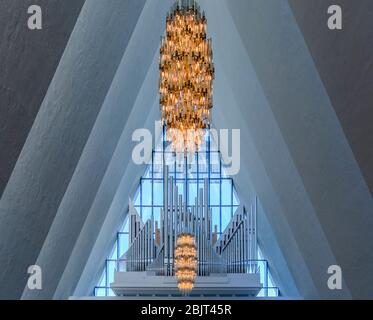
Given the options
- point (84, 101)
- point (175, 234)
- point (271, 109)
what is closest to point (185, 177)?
point (175, 234)

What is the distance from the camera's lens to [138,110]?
1723 cm

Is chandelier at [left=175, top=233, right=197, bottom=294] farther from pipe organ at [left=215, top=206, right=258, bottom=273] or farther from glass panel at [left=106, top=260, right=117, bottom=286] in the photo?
glass panel at [left=106, top=260, right=117, bottom=286]

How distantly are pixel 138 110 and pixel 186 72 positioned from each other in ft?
22.0

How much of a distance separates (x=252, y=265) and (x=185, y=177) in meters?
5.17

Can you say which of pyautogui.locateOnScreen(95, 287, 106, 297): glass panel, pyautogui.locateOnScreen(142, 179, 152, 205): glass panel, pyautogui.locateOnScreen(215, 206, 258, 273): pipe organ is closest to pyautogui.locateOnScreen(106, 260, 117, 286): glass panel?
pyautogui.locateOnScreen(95, 287, 106, 297): glass panel

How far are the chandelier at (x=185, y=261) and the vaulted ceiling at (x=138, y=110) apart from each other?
177cm

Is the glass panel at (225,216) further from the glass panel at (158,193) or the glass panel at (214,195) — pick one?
the glass panel at (158,193)

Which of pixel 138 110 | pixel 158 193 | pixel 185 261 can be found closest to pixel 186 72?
pixel 185 261

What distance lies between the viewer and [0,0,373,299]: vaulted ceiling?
7.58 meters

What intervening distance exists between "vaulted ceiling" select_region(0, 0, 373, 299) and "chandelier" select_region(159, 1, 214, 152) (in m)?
0.76

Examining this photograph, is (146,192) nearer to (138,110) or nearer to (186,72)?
(138,110)

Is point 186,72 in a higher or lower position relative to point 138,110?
lower
